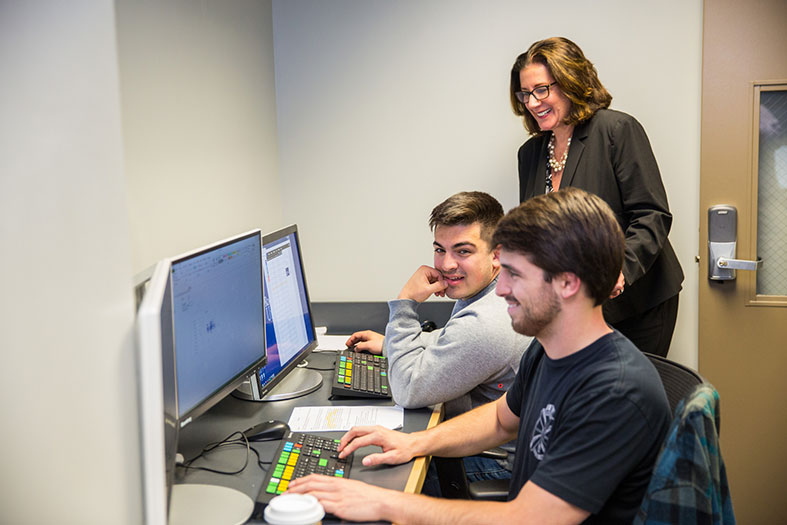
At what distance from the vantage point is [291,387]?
199 cm

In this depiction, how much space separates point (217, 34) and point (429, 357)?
1188 mm

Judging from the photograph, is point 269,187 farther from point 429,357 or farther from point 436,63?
point 429,357

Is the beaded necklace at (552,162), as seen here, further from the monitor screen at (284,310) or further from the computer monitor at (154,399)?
the computer monitor at (154,399)

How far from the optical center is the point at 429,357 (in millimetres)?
1759

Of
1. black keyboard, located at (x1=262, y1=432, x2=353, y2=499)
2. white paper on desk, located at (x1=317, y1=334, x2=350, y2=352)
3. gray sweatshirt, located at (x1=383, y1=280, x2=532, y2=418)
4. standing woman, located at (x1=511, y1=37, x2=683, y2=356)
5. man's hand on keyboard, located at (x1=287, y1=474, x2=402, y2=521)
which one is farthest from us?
white paper on desk, located at (x1=317, y1=334, x2=350, y2=352)

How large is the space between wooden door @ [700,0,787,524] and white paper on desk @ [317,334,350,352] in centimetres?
129

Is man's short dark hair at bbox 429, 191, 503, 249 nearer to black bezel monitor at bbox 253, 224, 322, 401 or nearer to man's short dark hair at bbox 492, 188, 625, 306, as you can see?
black bezel monitor at bbox 253, 224, 322, 401

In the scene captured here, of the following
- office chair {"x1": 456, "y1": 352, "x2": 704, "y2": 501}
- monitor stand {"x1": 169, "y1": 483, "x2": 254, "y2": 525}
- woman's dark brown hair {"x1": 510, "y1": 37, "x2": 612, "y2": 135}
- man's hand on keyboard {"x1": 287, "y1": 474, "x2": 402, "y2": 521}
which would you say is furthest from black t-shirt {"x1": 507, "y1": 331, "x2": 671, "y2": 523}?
woman's dark brown hair {"x1": 510, "y1": 37, "x2": 612, "y2": 135}

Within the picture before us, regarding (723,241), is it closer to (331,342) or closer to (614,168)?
(614,168)

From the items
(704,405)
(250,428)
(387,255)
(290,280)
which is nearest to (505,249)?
(704,405)

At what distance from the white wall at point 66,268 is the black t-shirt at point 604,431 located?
670 millimetres

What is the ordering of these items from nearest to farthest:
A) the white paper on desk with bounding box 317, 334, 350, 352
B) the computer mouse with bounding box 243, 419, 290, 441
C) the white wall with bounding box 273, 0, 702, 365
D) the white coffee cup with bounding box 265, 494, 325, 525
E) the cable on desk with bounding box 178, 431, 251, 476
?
the white coffee cup with bounding box 265, 494, 325, 525, the cable on desk with bounding box 178, 431, 251, 476, the computer mouse with bounding box 243, 419, 290, 441, the white paper on desk with bounding box 317, 334, 350, 352, the white wall with bounding box 273, 0, 702, 365

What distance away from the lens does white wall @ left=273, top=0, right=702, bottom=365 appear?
2562mm

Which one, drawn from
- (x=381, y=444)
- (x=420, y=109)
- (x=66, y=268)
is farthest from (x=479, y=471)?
(x=420, y=109)
